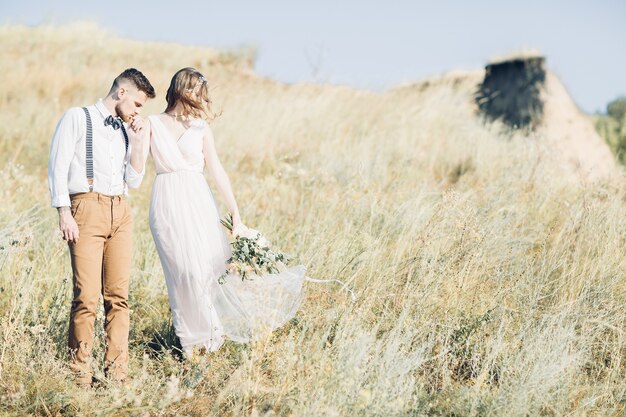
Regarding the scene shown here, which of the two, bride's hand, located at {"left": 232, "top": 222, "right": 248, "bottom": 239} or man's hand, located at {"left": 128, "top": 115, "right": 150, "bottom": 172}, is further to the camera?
bride's hand, located at {"left": 232, "top": 222, "right": 248, "bottom": 239}

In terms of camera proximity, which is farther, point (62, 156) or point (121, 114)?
point (121, 114)

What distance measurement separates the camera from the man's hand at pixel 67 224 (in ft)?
10.4

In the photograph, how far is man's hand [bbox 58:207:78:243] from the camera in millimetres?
3184

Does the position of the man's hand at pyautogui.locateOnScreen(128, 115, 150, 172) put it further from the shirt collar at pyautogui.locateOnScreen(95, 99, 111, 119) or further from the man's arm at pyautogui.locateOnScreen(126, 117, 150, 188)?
the shirt collar at pyautogui.locateOnScreen(95, 99, 111, 119)

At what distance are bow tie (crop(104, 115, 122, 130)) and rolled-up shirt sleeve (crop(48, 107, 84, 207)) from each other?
17 cm

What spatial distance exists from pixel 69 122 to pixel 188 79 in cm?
76

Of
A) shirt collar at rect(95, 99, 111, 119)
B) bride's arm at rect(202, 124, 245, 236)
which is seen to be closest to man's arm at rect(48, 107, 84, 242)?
shirt collar at rect(95, 99, 111, 119)

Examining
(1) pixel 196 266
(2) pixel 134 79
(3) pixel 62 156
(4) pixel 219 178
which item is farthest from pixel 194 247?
(2) pixel 134 79

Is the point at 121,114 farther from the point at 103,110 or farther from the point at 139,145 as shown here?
the point at 139,145

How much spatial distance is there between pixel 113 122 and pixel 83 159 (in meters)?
0.28

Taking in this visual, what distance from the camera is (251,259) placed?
363 cm

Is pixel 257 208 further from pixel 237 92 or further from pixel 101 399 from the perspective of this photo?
pixel 237 92

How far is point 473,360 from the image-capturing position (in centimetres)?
361

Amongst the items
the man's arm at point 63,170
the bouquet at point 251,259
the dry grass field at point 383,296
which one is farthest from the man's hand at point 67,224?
the bouquet at point 251,259
